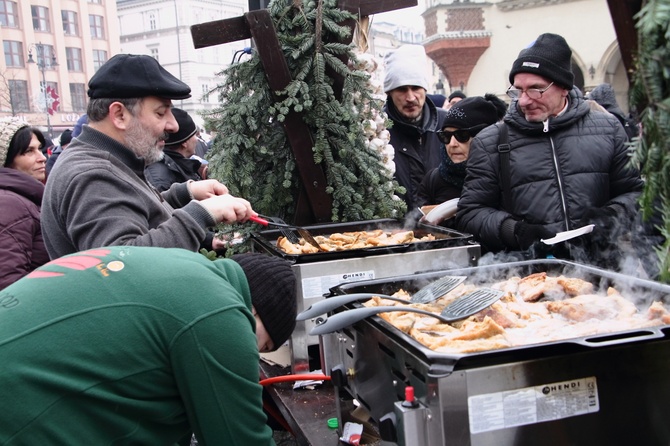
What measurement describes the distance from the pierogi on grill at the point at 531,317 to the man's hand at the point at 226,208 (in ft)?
2.30

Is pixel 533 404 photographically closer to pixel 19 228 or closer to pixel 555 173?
pixel 555 173

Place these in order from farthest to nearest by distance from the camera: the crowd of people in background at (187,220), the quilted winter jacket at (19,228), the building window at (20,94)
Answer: the building window at (20,94)
the quilted winter jacket at (19,228)
the crowd of people in background at (187,220)

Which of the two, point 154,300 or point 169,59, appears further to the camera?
point 169,59

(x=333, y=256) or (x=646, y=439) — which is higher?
(x=333, y=256)

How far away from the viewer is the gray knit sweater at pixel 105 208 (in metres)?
2.10

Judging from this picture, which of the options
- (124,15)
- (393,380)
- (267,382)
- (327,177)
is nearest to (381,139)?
(327,177)

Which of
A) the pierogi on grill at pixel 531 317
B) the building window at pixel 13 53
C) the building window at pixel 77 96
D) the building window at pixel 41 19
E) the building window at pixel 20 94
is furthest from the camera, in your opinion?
the building window at pixel 77 96

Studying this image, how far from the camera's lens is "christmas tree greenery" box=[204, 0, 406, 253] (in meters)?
3.37

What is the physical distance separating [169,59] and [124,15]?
9863 millimetres

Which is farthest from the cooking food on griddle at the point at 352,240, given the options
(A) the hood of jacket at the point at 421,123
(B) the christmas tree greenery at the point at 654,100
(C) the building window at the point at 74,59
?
(C) the building window at the point at 74,59

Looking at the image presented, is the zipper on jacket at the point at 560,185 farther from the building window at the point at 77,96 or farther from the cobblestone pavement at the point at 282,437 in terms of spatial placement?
the building window at the point at 77,96

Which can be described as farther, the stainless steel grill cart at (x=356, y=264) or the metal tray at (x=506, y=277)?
the stainless steel grill cart at (x=356, y=264)

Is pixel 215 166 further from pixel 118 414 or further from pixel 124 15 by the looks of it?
pixel 124 15

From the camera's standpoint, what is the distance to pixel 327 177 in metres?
3.51
